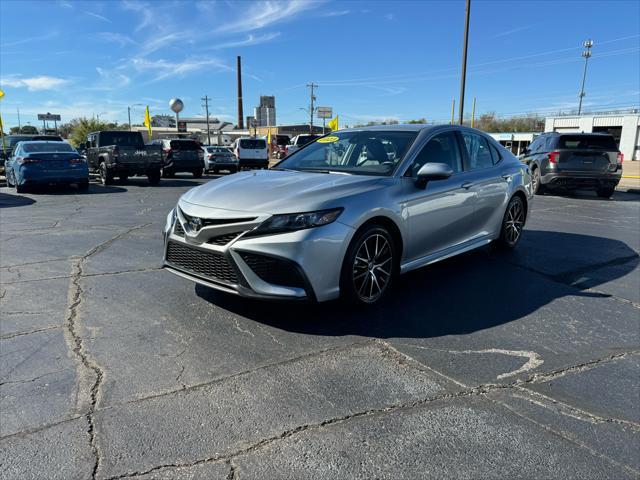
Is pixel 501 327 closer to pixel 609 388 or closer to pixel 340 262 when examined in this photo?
pixel 609 388

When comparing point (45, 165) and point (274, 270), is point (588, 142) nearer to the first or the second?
point (274, 270)

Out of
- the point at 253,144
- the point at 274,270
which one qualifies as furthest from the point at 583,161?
the point at 253,144

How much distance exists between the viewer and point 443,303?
4508 millimetres

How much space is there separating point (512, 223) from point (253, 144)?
2167 centimetres

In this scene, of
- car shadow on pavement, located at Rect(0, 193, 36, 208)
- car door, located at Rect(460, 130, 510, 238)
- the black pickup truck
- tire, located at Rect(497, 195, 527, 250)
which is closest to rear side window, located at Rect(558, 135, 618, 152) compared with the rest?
tire, located at Rect(497, 195, 527, 250)

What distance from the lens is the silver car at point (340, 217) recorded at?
3625 mm

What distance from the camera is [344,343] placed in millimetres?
3611

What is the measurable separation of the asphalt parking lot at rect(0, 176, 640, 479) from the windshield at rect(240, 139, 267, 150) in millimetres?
21389

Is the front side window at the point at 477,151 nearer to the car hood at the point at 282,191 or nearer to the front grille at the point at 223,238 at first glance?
the car hood at the point at 282,191

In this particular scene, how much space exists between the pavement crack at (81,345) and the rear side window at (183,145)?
15.0 m

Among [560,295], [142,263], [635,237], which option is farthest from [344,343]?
[635,237]

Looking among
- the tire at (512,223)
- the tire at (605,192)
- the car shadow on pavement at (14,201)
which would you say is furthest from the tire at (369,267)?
the tire at (605,192)

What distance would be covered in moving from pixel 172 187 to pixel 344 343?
1397 centimetres

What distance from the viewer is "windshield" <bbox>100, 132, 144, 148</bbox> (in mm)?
17422
